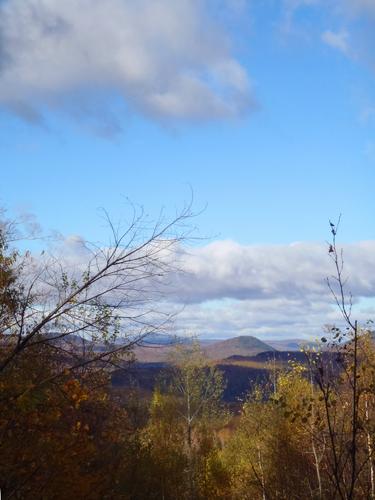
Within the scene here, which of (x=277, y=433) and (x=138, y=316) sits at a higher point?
(x=138, y=316)

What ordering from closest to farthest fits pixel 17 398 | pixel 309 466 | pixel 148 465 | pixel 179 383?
pixel 17 398, pixel 148 465, pixel 309 466, pixel 179 383

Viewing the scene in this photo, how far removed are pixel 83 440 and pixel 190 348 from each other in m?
41.2

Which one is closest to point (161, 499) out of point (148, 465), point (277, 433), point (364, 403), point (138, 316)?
point (148, 465)

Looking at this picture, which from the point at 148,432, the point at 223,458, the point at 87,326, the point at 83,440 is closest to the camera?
the point at 87,326

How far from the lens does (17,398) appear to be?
620 cm

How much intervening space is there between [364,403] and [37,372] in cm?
1968

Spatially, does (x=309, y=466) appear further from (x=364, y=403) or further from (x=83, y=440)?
(x=83, y=440)

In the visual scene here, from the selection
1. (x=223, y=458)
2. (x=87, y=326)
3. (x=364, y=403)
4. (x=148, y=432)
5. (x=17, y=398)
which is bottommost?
(x=223, y=458)

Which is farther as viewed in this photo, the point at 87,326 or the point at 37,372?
the point at 37,372

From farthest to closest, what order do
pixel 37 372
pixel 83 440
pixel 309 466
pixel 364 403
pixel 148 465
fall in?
pixel 309 466 → pixel 148 465 → pixel 364 403 → pixel 83 440 → pixel 37 372

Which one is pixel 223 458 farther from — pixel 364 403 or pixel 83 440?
pixel 83 440

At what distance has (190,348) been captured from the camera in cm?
4869

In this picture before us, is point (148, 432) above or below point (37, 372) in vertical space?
below

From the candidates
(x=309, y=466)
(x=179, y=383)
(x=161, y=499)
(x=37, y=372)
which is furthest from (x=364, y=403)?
(x=179, y=383)
